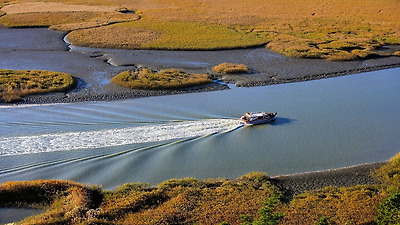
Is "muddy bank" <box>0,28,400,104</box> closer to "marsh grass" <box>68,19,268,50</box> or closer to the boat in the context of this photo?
"marsh grass" <box>68,19,268,50</box>

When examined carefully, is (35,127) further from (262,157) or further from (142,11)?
(142,11)

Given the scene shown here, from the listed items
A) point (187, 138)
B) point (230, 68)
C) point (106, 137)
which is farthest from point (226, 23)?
point (106, 137)

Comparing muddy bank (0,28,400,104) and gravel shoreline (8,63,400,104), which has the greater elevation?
muddy bank (0,28,400,104)

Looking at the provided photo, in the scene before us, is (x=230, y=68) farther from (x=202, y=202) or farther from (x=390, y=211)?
(x=390, y=211)

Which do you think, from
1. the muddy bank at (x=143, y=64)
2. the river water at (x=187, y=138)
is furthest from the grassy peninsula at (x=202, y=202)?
the muddy bank at (x=143, y=64)

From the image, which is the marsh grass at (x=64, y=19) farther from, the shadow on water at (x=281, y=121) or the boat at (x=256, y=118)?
the shadow on water at (x=281, y=121)

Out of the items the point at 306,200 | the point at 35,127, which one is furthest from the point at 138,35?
the point at 306,200

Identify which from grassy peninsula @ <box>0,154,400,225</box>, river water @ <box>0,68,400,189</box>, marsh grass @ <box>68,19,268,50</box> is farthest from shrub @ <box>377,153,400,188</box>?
marsh grass @ <box>68,19,268,50</box>
